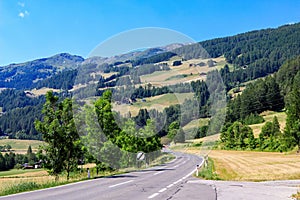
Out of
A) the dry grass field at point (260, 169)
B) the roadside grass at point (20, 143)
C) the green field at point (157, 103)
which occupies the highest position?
the green field at point (157, 103)

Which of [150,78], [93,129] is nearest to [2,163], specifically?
[93,129]

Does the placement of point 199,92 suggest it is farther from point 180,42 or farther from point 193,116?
point 180,42

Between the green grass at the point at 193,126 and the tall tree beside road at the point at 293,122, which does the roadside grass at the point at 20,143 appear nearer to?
the tall tree beside road at the point at 293,122

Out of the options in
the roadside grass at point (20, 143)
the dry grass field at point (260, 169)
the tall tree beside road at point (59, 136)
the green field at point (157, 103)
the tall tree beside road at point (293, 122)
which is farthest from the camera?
the roadside grass at point (20, 143)

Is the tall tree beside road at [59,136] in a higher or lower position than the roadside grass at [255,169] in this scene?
higher

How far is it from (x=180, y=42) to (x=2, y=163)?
124045 millimetres

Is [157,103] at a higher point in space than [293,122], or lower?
higher

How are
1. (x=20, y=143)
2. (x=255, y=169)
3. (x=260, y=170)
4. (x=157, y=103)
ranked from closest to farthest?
(x=157, y=103), (x=260, y=170), (x=255, y=169), (x=20, y=143)

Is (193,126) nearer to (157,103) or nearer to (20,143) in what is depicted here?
(157,103)

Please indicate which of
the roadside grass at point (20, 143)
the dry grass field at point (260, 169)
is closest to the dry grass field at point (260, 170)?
the dry grass field at point (260, 169)

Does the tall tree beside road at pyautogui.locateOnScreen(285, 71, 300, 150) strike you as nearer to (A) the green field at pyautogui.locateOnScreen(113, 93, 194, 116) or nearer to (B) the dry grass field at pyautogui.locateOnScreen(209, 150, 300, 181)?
(B) the dry grass field at pyautogui.locateOnScreen(209, 150, 300, 181)

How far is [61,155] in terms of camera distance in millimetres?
25625

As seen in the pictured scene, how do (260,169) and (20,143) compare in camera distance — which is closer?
(260,169)

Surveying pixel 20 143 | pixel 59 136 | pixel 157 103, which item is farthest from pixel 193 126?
pixel 20 143
